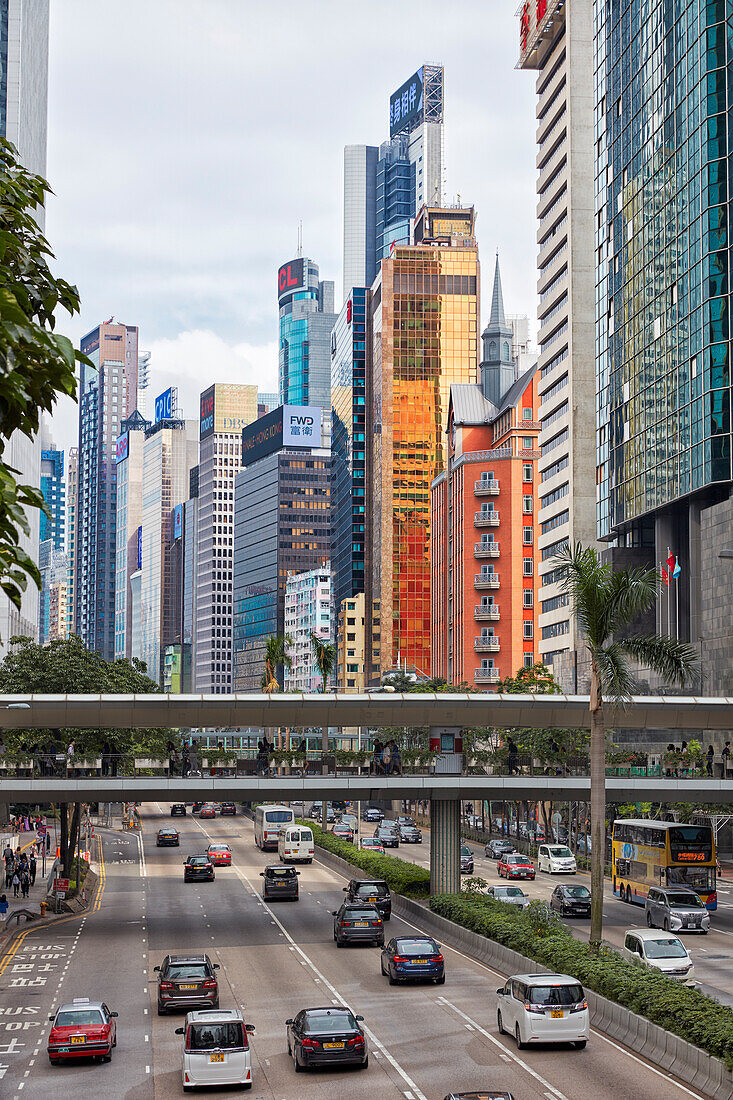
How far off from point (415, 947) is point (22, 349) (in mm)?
38239

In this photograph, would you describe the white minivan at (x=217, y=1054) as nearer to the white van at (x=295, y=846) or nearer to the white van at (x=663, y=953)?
the white van at (x=663, y=953)

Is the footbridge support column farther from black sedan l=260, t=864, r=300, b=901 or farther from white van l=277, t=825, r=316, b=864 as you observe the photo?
white van l=277, t=825, r=316, b=864

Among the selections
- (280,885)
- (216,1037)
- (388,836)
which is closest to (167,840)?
(388,836)

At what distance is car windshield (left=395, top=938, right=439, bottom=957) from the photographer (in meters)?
43.9

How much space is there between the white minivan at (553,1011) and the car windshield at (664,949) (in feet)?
32.0

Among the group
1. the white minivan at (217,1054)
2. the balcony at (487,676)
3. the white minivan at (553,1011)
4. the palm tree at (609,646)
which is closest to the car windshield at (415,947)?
the palm tree at (609,646)

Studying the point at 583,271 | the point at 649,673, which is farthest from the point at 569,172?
the point at 649,673

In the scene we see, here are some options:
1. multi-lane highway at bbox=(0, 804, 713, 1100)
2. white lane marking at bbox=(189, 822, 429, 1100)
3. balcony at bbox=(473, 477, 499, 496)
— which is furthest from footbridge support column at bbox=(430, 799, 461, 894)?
balcony at bbox=(473, 477, 499, 496)

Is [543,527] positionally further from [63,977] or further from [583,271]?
[63,977]

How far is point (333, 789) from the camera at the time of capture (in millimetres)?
63469

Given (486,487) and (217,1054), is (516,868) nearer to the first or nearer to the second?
(217,1054)

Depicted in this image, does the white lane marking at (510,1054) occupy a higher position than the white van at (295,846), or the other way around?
the white lane marking at (510,1054)

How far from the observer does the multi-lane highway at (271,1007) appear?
3019 cm

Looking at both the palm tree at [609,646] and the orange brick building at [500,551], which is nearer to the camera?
the palm tree at [609,646]
